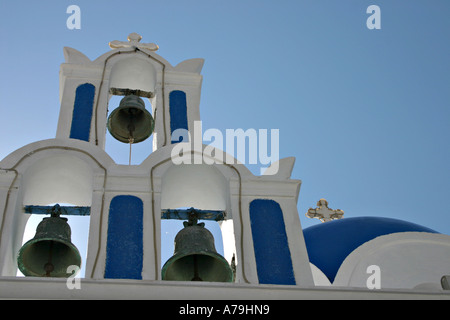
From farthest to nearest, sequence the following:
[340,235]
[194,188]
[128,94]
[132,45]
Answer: [340,235], [132,45], [128,94], [194,188]

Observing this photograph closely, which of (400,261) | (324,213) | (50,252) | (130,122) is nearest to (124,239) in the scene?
(50,252)

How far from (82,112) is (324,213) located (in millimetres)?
5312

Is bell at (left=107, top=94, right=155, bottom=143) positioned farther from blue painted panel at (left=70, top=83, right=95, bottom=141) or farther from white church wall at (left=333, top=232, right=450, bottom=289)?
white church wall at (left=333, top=232, right=450, bottom=289)

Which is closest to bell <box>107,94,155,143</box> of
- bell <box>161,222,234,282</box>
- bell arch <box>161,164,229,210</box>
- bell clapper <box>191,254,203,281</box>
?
bell arch <box>161,164,229,210</box>

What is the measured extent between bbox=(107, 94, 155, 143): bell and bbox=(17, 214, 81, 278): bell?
169 cm

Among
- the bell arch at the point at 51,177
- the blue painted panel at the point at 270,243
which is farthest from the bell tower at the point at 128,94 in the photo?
the blue painted panel at the point at 270,243

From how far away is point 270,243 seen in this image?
6598mm

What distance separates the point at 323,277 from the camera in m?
9.92

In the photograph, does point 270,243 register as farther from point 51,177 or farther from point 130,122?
point 130,122

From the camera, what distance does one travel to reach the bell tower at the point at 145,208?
628 centimetres

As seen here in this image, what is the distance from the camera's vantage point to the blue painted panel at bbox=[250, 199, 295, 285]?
6.34 meters

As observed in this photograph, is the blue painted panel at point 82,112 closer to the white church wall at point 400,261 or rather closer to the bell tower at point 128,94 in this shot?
the bell tower at point 128,94
